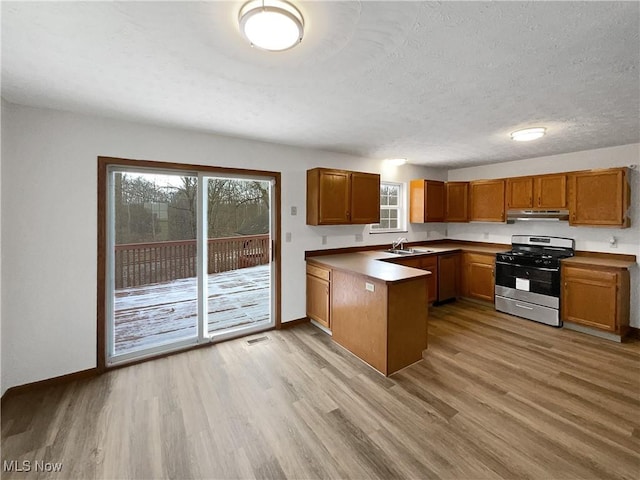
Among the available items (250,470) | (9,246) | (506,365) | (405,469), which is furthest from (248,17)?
(506,365)

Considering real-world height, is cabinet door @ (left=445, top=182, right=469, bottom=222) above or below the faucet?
above

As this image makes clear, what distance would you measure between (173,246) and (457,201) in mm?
4731

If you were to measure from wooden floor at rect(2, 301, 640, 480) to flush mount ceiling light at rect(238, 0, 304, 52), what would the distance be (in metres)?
2.37

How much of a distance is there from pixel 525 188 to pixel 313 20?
174 inches

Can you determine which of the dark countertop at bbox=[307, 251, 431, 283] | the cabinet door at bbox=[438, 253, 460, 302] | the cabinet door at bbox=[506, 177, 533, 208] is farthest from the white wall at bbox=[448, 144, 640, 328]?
the dark countertop at bbox=[307, 251, 431, 283]

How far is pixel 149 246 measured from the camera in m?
3.19

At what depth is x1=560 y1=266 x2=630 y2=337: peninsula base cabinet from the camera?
3344mm

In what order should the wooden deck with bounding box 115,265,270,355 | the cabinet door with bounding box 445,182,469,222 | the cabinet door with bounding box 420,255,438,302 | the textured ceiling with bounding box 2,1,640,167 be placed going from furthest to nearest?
the cabinet door with bounding box 445,182,469,222 < the cabinet door with bounding box 420,255,438,302 < the wooden deck with bounding box 115,265,270,355 < the textured ceiling with bounding box 2,1,640,167

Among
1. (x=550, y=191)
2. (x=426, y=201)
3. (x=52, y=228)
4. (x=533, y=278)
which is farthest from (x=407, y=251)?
(x=52, y=228)

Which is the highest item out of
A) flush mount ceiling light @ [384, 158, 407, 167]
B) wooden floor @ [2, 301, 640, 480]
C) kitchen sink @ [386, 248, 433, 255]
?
flush mount ceiling light @ [384, 158, 407, 167]

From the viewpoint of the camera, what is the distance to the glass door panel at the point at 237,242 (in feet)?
11.3

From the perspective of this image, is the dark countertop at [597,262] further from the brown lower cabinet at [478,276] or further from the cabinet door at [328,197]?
the cabinet door at [328,197]

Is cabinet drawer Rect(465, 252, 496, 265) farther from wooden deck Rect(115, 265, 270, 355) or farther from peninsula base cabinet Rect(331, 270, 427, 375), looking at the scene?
wooden deck Rect(115, 265, 270, 355)

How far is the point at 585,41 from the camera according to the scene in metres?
1.55
